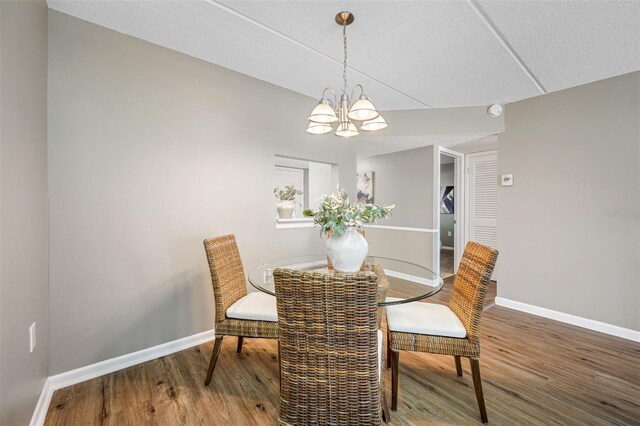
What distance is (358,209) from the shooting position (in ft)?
5.25

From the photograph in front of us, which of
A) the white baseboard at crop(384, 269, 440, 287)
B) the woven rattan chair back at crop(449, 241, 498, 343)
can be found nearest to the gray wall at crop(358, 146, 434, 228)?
the white baseboard at crop(384, 269, 440, 287)

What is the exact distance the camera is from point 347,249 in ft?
5.36

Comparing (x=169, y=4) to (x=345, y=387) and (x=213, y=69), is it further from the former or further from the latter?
(x=345, y=387)

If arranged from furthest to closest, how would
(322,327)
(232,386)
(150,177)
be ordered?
1. (150,177)
2. (232,386)
3. (322,327)

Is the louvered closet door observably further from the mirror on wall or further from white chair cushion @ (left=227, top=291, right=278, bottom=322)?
white chair cushion @ (left=227, top=291, right=278, bottom=322)

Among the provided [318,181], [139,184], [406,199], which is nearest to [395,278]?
[139,184]

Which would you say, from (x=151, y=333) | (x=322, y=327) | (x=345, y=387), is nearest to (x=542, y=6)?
(x=322, y=327)

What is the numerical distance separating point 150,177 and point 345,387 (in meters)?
1.94

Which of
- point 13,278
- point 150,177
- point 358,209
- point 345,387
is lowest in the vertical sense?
point 345,387

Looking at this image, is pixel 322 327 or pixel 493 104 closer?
pixel 322 327

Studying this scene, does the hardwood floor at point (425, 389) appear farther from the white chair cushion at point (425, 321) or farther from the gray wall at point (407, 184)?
the gray wall at point (407, 184)

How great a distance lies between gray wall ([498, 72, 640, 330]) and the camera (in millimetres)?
2533

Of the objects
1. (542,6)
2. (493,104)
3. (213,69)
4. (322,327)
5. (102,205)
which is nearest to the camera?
(322,327)

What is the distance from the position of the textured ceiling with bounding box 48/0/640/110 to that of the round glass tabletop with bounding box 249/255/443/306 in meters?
1.63
